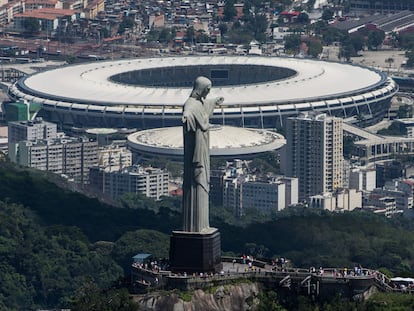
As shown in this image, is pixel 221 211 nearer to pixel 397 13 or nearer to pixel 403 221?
pixel 403 221

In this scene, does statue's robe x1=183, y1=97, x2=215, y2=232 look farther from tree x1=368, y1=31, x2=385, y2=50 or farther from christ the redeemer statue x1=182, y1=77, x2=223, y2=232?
tree x1=368, y1=31, x2=385, y2=50

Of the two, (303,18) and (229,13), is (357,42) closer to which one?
(303,18)

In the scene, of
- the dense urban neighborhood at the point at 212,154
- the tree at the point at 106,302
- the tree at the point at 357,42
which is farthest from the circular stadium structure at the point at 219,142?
the tree at the point at 106,302

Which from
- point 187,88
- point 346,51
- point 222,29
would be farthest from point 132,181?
point 222,29

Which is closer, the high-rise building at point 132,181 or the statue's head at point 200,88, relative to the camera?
the statue's head at point 200,88

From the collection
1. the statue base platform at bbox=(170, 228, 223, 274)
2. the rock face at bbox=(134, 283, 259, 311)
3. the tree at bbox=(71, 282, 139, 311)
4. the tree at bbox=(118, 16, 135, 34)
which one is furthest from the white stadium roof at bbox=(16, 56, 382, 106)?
the rock face at bbox=(134, 283, 259, 311)

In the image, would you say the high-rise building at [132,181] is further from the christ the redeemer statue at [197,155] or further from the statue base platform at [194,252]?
the statue base platform at [194,252]
